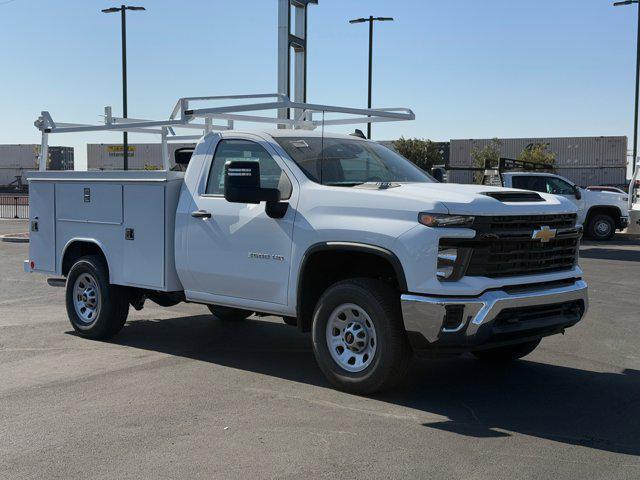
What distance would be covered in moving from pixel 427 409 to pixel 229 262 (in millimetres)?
2244

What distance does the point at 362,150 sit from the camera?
7.40 meters

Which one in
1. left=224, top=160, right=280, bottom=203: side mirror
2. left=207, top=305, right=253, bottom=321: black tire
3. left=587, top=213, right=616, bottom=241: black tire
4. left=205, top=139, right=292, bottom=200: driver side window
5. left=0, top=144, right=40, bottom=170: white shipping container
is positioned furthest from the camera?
left=0, top=144, right=40, bottom=170: white shipping container

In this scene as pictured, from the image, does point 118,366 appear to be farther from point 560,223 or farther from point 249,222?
point 560,223

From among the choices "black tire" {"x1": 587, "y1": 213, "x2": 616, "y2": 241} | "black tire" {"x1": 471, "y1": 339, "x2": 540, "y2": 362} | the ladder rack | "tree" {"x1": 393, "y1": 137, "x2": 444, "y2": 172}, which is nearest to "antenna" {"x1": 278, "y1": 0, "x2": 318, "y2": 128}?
the ladder rack

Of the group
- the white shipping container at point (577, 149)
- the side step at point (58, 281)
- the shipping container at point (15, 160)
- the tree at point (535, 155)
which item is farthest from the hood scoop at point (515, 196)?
the shipping container at point (15, 160)

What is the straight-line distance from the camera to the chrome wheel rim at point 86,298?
8.41 m

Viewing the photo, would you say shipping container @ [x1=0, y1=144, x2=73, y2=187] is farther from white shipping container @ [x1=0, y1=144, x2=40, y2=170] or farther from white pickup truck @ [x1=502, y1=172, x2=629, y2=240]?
white pickup truck @ [x1=502, y1=172, x2=629, y2=240]

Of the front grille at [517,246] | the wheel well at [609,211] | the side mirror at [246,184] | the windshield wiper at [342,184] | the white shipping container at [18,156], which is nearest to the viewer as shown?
the front grille at [517,246]

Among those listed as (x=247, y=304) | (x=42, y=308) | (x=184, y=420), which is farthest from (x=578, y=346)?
(x=42, y=308)

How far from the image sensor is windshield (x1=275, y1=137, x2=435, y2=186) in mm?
6805

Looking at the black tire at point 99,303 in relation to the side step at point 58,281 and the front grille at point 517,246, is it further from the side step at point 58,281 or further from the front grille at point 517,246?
the front grille at point 517,246

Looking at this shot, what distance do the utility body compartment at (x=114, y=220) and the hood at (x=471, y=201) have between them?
2506mm

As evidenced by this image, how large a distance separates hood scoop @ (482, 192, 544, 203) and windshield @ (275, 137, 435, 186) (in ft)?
3.95

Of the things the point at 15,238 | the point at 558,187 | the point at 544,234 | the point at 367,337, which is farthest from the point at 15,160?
the point at 544,234
